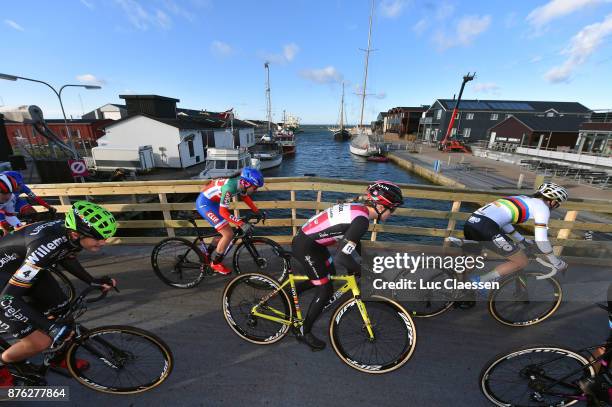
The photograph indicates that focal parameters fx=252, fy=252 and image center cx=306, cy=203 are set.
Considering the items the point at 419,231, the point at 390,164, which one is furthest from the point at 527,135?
the point at 419,231

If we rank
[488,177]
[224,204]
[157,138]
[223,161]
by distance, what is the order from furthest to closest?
1. [157,138]
2. [488,177]
3. [223,161]
4. [224,204]

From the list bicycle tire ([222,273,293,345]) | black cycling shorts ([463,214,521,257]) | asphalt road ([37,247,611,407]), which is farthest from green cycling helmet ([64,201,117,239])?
black cycling shorts ([463,214,521,257])

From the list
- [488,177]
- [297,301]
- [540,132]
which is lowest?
[488,177]

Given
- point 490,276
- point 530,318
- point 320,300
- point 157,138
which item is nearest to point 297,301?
point 320,300

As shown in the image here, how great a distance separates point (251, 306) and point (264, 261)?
1281mm

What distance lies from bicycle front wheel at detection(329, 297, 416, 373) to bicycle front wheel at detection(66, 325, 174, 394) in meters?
1.82

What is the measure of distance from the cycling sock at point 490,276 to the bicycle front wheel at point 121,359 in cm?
400

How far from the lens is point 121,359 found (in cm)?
257

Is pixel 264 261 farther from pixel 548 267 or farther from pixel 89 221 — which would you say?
pixel 548 267

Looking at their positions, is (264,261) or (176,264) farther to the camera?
(264,261)

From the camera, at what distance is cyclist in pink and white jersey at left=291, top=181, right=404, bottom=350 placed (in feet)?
8.59

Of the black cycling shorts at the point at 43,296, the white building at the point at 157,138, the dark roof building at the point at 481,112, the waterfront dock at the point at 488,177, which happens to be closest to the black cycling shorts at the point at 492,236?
the black cycling shorts at the point at 43,296

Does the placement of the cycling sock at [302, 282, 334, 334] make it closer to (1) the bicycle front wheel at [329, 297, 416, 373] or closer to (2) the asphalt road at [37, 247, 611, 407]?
(1) the bicycle front wheel at [329, 297, 416, 373]

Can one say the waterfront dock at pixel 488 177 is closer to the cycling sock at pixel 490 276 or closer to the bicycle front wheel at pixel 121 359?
the cycling sock at pixel 490 276
